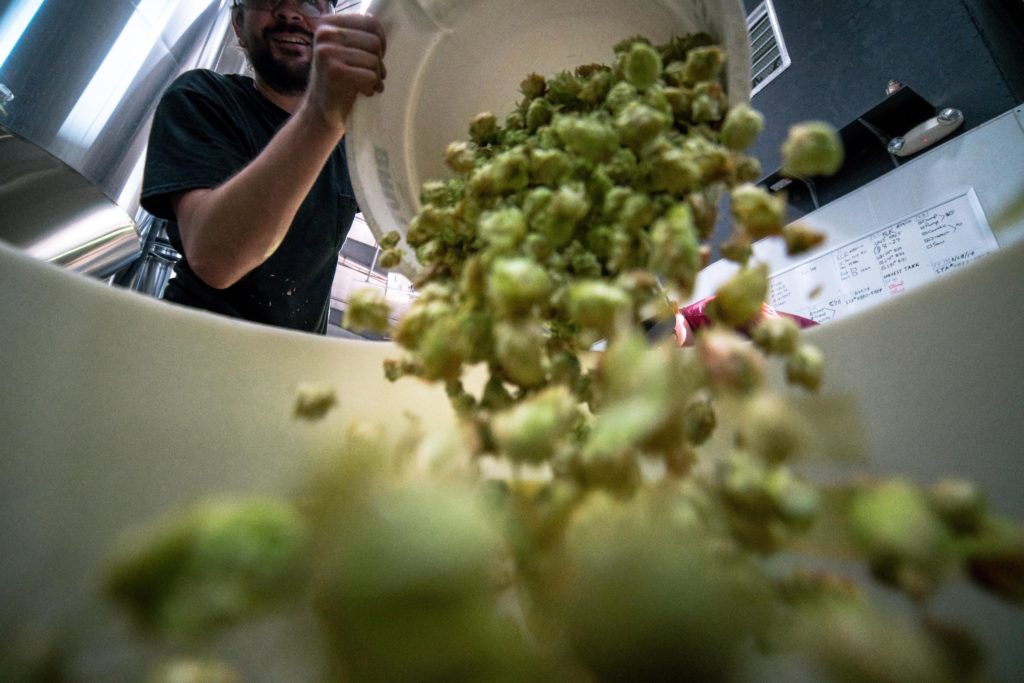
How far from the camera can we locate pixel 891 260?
5.24 ft

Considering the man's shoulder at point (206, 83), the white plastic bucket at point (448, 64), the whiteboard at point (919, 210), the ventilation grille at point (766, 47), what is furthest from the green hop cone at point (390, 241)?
the ventilation grille at point (766, 47)

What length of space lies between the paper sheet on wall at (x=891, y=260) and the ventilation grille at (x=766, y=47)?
0.75 meters

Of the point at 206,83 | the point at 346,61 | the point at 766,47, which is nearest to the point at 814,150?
the point at 346,61

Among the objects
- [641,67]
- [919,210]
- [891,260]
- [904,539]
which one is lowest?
[904,539]

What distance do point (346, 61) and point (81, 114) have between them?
1.06 metres

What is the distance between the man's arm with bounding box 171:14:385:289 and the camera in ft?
1.59

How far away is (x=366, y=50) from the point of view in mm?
482

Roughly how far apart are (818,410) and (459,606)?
15 cm

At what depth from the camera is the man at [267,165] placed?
52 centimetres

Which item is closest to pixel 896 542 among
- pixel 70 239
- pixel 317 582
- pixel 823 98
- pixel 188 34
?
pixel 317 582

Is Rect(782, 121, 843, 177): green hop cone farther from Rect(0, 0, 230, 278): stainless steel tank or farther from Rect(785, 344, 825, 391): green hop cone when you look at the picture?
Rect(0, 0, 230, 278): stainless steel tank

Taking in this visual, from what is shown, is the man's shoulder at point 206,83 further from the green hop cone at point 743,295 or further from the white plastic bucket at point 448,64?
the green hop cone at point 743,295

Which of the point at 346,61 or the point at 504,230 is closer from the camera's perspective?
the point at 504,230

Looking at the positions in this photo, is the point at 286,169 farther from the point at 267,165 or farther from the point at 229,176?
the point at 229,176
